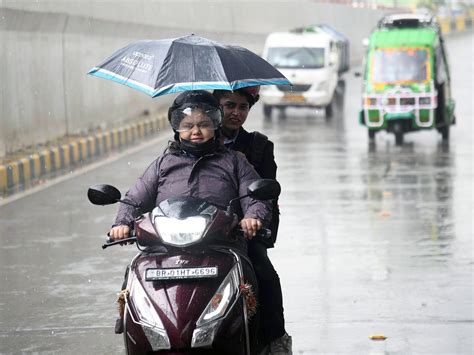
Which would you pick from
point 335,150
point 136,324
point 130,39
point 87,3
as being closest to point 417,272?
point 136,324

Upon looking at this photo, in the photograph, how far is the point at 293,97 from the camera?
28.6 m

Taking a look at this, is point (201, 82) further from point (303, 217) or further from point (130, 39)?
point (130, 39)

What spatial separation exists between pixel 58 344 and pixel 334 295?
218 cm

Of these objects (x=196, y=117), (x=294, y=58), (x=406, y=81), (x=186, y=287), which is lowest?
(x=406, y=81)

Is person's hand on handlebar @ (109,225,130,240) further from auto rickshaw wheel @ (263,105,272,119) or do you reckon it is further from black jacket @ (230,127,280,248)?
auto rickshaw wheel @ (263,105,272,119)

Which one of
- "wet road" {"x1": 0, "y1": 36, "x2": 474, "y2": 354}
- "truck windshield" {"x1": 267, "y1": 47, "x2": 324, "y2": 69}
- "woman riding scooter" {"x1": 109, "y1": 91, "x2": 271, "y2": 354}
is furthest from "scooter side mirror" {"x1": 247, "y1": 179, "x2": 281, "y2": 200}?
"truck windshield" {"x1": 267, "y1": 47, "x2": 324, "y2": 69}

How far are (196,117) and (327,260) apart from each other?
5017mm

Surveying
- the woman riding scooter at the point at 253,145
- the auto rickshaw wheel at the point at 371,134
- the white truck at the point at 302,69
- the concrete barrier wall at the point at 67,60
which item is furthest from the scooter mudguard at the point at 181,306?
the white truck at the point at 302,69

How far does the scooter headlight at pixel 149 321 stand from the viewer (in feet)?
16.5

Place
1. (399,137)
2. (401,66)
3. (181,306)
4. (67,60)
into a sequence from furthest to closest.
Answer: (401,66)
(399,137)
(67,60)
(181,306)

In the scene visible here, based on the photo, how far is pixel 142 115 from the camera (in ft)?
87.7

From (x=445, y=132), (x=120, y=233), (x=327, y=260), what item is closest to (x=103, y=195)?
(x=120, y=233)

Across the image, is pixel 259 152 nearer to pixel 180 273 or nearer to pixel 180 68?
pixel 180 68

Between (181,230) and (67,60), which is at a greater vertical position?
(181,230)
